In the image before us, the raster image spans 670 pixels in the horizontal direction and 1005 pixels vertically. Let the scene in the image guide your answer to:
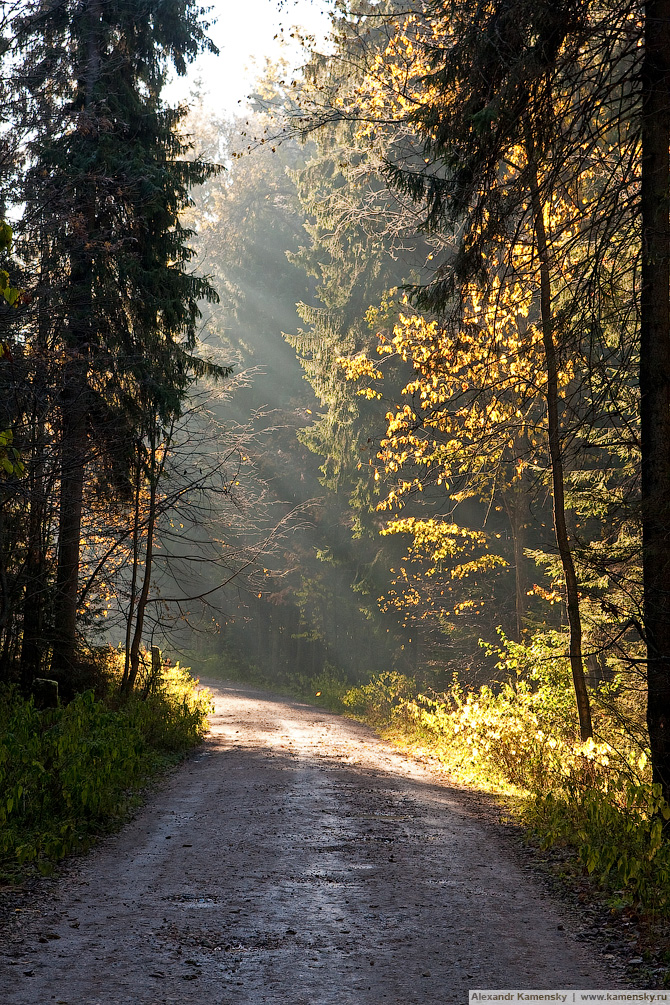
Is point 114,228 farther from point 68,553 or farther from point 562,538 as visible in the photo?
point 562,538

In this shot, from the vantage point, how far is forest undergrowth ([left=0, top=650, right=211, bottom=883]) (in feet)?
22.5

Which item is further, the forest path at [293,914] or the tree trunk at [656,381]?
the tree trunk at [656,381]

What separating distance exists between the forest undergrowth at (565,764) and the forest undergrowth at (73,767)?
438 cm

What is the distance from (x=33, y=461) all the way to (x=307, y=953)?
6.74 meters

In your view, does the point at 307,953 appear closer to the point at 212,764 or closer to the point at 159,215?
the point at 212,764

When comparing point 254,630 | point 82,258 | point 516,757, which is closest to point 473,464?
point 516,757

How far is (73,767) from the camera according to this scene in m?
8.29

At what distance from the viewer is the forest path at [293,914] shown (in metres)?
4.40

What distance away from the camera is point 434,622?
22.3 metres

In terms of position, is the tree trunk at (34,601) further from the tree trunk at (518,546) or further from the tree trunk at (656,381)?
the tree trunk at (518,546)

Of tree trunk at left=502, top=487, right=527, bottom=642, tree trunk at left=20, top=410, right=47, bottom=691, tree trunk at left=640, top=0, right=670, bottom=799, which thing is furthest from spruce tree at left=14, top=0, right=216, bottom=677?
tree trunk at left=640, top=0, right=670, bottom=799

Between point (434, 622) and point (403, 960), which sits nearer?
point (403, 960)

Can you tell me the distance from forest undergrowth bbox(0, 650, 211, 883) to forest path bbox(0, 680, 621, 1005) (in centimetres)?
35

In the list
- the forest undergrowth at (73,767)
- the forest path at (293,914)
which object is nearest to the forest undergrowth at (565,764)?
the forest path at (293,914)
